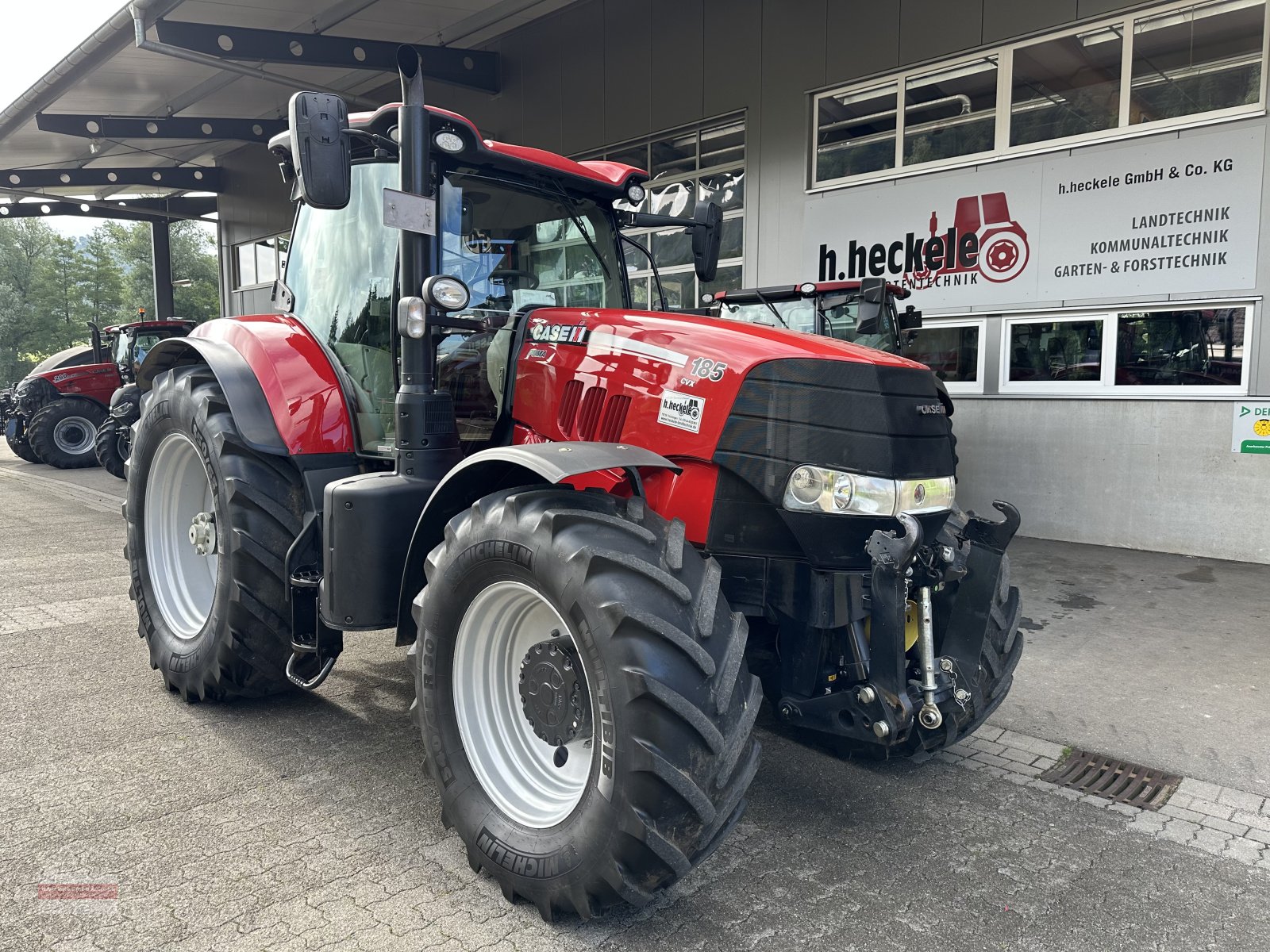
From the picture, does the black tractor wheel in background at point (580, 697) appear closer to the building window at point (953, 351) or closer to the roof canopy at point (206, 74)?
the building window at point (953, 351)

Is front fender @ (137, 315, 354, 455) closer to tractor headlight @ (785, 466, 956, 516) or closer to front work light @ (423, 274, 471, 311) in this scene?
front work light @ (423, 274, 471, 311)

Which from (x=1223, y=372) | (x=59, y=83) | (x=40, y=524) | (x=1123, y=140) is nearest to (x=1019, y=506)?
(x=1223, y=372)

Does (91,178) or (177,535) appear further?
(91,178)

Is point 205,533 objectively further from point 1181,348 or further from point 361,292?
point 1181,348

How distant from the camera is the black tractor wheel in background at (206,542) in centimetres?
377

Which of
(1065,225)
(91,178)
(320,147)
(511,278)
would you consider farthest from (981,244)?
(91,178)

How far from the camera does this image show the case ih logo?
8.94m

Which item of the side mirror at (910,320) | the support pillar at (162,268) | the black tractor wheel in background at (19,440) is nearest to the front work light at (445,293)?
the side mirror at (910,320)

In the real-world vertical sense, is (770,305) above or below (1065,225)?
below

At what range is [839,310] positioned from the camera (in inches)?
326

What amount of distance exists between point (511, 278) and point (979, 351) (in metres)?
6.83

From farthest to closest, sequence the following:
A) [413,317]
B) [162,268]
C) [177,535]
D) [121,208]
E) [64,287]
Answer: [64,287] → [162,268] → [121,208] → [177,535] → [413,317]

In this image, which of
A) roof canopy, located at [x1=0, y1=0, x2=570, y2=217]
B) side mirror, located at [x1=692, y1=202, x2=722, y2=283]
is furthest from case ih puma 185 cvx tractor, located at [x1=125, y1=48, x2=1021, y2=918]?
roof canopy, located at [x1=0, y1=0, x2=570, y2=217]
